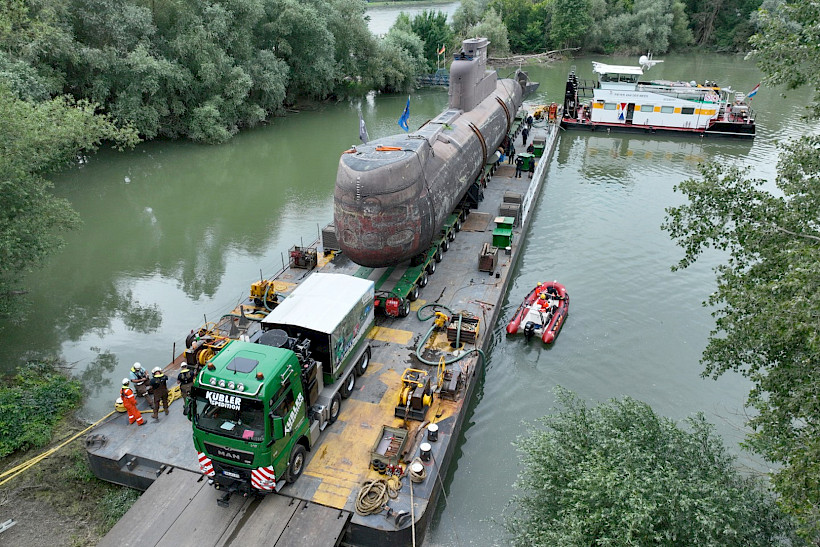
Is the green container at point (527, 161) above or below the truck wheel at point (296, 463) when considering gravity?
above

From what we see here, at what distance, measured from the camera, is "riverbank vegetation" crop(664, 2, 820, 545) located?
695 cm

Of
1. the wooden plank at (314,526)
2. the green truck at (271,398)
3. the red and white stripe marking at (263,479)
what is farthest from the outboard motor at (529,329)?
the red and white stripe marking at (263,479)

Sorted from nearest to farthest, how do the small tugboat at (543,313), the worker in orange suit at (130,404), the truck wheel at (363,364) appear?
1. the worker in orange suit at (130,404)
2. the truck wheel at (363,364)
3. the small tugboat at (543,313)

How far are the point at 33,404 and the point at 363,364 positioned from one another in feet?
28.2

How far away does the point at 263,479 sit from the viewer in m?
10.4

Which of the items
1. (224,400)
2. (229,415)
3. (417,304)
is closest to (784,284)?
(224,400)

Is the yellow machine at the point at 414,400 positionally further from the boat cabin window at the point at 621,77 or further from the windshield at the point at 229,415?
the boat cabin window at the point at 621,77

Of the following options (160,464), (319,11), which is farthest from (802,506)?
(319,11)

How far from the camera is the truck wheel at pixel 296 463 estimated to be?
11234 millimetres

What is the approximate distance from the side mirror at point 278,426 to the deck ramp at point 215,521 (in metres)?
1.69

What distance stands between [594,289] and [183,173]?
2524 centimetres

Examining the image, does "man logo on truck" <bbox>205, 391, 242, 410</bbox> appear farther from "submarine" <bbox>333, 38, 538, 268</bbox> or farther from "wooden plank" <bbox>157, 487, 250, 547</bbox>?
"submarine" <bbox>333, 38, 538, 268</bbox>

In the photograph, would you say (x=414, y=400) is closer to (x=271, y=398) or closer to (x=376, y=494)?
(x=376, y=494)

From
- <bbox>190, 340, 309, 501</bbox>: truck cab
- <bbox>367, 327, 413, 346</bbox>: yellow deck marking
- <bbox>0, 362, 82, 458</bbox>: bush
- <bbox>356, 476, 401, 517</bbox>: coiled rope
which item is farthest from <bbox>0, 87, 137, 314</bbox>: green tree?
<bbox>356, 476, 401, 517</bbox>: coiled rope
